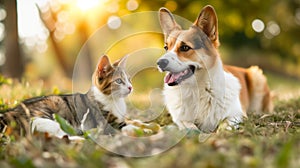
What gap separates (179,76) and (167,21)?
2.58 ft

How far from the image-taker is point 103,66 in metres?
4.49

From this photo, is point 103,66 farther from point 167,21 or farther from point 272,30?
point 272,30

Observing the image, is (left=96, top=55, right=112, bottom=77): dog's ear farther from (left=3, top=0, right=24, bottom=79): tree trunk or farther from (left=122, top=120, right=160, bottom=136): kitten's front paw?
(left=3, top=0, right=24, bottom=79): tree trunk

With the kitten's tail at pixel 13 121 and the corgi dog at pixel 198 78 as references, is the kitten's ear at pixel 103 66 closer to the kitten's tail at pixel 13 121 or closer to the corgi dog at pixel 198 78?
the corgi dog at pixel 198 78

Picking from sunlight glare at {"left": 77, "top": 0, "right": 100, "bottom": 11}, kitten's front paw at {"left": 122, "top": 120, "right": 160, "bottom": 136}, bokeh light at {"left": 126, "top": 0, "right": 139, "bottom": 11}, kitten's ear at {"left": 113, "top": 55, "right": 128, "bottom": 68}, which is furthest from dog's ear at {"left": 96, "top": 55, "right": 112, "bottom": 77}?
sunlight glare at {"left": 77, "top": 0, "right": 100, "bottom": 11}

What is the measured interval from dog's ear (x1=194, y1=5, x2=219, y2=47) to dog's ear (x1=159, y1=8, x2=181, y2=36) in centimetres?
32

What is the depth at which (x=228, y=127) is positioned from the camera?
397cm

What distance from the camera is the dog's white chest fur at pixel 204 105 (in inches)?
175

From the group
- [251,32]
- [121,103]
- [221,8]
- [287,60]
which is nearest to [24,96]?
[121,103]

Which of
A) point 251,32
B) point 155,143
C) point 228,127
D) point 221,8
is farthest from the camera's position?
point 251,32

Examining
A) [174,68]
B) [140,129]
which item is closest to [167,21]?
[174,68]

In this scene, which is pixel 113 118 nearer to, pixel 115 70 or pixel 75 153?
pixel 115 70

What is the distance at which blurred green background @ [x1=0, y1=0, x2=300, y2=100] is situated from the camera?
9.05 meters

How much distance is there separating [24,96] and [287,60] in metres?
15.6
